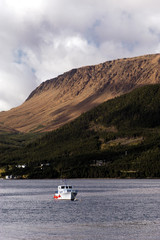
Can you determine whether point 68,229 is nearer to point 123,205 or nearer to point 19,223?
point 19,223

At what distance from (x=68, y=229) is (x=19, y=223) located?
62.4ft

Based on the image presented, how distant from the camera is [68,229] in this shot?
113 m

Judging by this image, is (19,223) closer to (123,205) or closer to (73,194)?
(123,205)

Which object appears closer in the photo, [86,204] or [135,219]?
[135,219]

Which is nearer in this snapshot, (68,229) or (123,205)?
(68,229)

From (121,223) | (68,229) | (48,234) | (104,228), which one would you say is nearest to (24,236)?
(48,234)

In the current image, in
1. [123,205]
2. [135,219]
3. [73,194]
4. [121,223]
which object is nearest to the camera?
[121,223]

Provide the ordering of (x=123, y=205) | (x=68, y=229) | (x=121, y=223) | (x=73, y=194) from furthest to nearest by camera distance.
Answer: (x=73, y=194) < (x=123, y=205) < (x=121, y=223) < (x=68, y=229)

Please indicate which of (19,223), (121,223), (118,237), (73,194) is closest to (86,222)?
(121,223)

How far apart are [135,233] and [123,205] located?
66522mm

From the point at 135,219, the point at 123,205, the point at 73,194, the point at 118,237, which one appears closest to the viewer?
the point at 118,237

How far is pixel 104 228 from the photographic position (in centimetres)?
11394

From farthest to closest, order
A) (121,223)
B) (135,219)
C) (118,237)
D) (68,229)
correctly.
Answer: (135,219)
(121,223)
(68,229)
(118,237)

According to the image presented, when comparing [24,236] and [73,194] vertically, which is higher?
[73,194]
